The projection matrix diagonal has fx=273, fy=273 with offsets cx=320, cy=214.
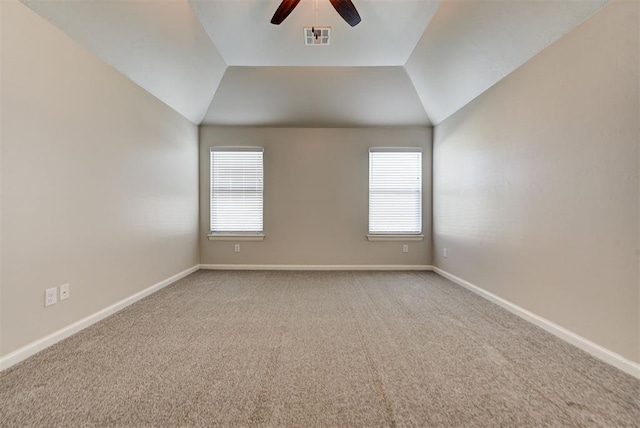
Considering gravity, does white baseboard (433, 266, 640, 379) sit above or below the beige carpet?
above

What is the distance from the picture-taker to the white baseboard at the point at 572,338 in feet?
5.35

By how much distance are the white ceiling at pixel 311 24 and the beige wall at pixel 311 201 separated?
3.72 feet

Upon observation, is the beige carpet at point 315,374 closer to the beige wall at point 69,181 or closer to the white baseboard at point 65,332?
the white baseboard at point 65,332

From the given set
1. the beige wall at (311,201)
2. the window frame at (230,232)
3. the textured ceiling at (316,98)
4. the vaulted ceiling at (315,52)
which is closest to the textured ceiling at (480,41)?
the vaulted ceiling at (315,52)

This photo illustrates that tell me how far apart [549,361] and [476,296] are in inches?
53.3

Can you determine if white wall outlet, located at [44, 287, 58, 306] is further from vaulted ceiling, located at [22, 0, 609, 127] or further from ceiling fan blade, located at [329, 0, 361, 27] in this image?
ceiling fan blade, located at [329, 0, 361, 27]

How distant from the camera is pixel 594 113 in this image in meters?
1.84

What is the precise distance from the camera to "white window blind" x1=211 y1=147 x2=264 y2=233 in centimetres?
439

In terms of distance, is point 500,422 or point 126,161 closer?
point 500,422

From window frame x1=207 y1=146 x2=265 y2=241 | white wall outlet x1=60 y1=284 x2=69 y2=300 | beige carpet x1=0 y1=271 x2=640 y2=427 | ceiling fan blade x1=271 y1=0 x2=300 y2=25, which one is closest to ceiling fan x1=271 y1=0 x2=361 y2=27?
ceiling fan blade x1=271 y1=0 x2=300 y2=25

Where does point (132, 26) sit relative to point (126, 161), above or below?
above

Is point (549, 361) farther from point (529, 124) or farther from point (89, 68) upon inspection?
point (89, 68)

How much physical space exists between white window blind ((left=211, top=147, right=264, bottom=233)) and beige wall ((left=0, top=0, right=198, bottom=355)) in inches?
44.8

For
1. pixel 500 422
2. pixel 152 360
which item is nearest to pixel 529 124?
pixel 500 422
